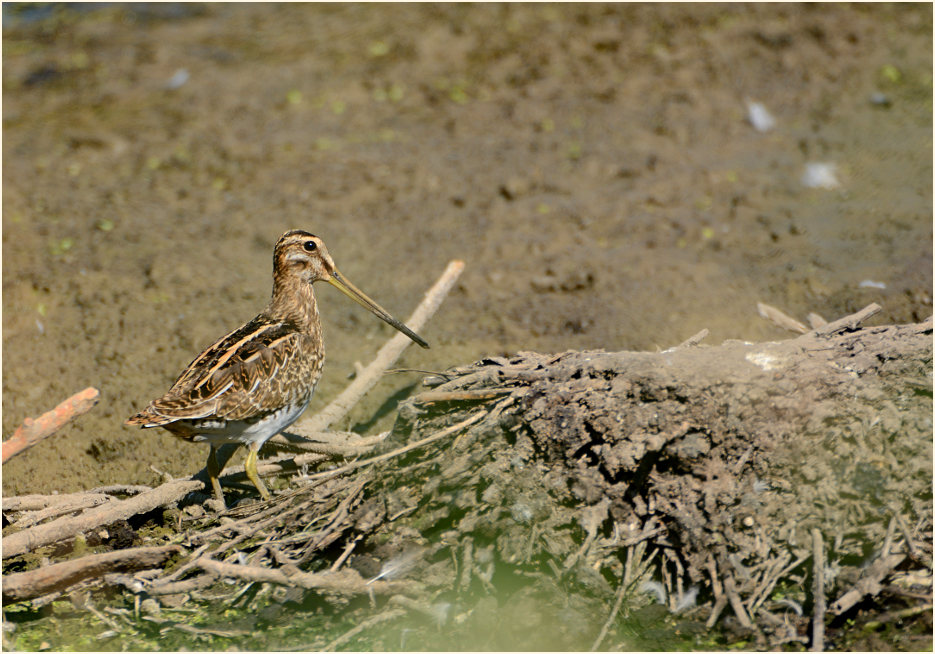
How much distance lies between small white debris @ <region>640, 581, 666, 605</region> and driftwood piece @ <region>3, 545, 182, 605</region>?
6.77 ft

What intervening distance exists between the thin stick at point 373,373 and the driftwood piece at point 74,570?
45.7 inches

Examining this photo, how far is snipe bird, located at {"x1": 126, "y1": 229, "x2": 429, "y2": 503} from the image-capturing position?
4.28 metres

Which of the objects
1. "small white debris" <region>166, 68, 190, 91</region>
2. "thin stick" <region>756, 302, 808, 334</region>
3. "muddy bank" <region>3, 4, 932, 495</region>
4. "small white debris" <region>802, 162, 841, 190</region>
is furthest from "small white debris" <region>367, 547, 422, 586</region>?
"small white debris" <region>166, 68, 190, 91</region>

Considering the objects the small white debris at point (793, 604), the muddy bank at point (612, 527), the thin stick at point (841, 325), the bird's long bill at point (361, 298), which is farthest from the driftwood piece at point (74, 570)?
the thin stick at point (841, 325)

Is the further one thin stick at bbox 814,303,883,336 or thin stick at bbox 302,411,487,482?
thin stick at bbox 814,303,883,336

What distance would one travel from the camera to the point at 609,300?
6.71m

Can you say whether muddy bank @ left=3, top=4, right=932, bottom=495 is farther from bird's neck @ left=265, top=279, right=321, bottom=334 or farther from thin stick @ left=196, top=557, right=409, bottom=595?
thin stick @ left=196, top=557, right=409, bottom=595

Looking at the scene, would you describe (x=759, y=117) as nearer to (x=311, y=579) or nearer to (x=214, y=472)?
(x=214, y=472)

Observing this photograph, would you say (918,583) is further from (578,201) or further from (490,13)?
(490,13)

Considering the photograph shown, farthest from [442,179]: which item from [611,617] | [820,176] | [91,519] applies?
[611,617]

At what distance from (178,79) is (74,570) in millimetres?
7072

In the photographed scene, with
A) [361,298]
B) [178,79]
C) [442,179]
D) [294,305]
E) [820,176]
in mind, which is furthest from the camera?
[178,79]

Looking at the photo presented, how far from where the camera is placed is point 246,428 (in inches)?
174

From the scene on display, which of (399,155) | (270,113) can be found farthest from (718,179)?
(270,113)
